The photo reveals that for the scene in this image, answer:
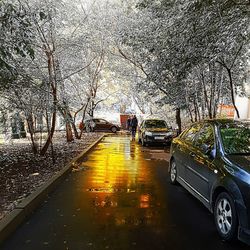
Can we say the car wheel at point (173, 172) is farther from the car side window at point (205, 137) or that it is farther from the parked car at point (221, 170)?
the car side window at point (205, 137)

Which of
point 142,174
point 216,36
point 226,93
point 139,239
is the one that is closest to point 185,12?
Answer: point 216,36

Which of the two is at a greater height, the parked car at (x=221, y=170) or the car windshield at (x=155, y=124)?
the car windshield at (x=155, y=124)

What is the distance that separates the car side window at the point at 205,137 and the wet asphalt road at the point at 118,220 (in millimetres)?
1181

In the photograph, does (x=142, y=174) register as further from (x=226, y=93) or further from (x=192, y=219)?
(x=226, y=93)

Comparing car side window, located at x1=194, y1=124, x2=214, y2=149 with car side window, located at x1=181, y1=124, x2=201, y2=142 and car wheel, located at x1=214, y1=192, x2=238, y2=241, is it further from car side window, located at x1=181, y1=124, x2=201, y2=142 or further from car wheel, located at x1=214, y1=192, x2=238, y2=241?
car wheel, located at x1=214, y1=192, x2=238, y2=241

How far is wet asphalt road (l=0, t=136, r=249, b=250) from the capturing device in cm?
469

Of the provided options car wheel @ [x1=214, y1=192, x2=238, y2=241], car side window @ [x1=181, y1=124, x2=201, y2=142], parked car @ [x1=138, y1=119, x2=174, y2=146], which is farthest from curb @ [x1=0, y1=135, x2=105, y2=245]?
parked car @ [x1=138, y1=119, x2=174, y2=146]

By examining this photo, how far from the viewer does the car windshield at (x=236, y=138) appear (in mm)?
5620

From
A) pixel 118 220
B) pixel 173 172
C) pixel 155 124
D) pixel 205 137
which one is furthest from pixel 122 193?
pixel 155 124

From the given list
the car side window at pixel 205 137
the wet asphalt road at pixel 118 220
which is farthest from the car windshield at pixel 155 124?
the car side window at pixel 205 137

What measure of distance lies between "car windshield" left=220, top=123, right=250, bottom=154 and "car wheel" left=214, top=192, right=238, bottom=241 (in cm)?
84

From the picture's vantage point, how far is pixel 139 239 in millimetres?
4824

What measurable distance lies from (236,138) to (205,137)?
712 mm

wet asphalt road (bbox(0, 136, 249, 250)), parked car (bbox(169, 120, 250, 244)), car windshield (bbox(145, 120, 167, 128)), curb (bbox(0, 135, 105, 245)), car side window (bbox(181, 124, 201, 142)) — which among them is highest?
car windshield (bbox(145, 120, 167, 128))
